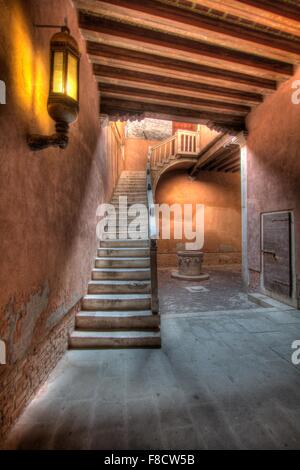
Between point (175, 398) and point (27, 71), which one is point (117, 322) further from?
point (27, 71)

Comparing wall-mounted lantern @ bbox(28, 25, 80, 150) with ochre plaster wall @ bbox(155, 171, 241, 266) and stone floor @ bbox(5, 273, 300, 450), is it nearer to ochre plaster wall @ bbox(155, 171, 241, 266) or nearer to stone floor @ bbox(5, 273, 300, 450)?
stone floor @ bbox(5, 273, 300, 450)

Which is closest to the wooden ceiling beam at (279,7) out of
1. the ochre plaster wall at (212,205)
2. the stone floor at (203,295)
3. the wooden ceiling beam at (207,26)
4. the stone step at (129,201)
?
Answer: the wooden ceiling beam at (207,26)

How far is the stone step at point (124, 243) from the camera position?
504 cm

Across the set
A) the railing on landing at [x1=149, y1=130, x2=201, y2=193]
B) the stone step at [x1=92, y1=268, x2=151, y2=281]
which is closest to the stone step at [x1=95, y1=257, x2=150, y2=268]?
the stone step at [x1=92, y1=268, x2=151, y2=281]

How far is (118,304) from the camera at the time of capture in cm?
354

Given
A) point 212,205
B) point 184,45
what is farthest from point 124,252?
point 212,205

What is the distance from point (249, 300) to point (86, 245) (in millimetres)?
4096

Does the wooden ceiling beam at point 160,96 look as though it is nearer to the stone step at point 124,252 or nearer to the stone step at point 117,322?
the stone step at point 124,252

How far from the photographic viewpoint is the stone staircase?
10.00 ft

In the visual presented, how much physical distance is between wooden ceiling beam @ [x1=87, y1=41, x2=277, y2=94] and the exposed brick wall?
4314 millimetres

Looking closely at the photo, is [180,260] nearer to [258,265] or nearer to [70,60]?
[258,265]

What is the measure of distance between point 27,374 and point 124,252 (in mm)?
2974

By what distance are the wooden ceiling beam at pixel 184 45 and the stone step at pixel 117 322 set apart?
427 centimetres

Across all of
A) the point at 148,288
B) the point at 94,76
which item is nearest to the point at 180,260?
the point at 148,288
